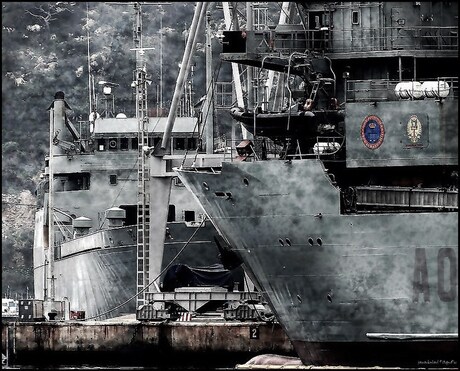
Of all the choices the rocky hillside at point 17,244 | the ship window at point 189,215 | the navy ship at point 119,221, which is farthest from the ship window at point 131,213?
the rocky hillside at point 17,244

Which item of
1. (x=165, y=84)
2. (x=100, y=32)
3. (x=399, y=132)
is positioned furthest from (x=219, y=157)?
(x=100, y=32)

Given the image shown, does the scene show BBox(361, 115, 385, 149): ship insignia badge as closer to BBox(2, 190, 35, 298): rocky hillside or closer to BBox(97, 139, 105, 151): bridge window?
BBox(97, 139, 105, 151): bridge window

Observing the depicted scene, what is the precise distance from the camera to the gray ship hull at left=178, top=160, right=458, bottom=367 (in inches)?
2311

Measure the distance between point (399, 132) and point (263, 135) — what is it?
189 inches

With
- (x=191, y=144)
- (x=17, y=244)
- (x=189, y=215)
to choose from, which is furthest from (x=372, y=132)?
(x=17, y=244)

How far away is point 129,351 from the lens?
70.6m

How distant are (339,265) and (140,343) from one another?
42.8 feet

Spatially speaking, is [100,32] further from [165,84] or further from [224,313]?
[224,313]

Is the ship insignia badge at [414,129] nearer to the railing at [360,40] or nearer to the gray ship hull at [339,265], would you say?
the gray ship hull at [339,265]

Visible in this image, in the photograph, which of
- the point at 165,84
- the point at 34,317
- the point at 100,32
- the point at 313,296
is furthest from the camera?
the point at 100,32

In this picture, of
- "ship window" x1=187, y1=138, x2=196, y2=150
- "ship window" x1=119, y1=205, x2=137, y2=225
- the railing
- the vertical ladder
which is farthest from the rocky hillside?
the railing

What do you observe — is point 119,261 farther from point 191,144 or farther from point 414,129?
point 414,129

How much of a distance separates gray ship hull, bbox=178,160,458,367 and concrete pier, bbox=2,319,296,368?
700 cm

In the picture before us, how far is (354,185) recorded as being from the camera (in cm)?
6216
